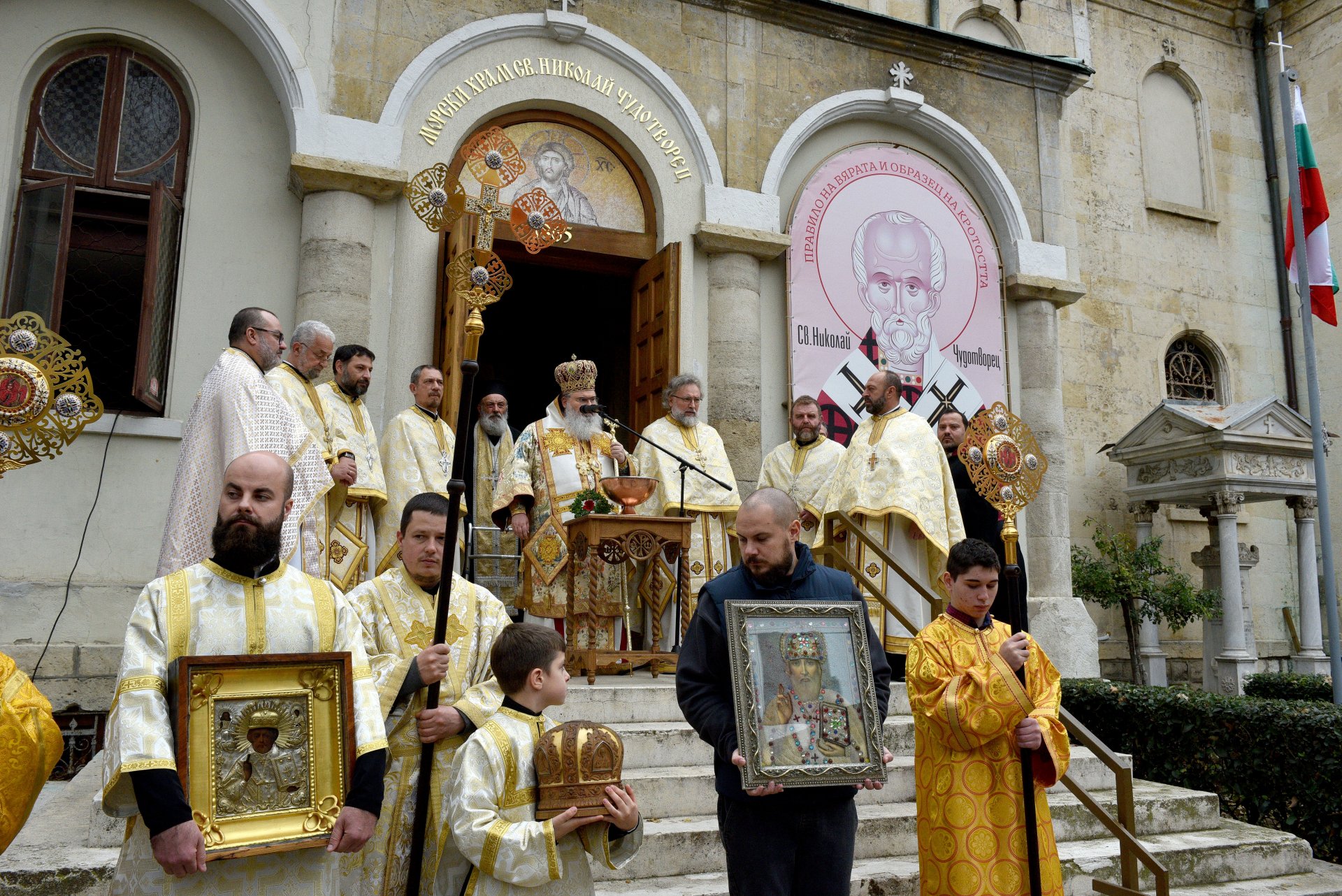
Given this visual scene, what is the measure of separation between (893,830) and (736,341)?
16.7 ft

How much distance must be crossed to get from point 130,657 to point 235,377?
99.2 inches

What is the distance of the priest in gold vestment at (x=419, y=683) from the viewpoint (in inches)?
130

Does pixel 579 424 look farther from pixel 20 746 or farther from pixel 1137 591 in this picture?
pixel 1137 591

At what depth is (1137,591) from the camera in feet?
41.5

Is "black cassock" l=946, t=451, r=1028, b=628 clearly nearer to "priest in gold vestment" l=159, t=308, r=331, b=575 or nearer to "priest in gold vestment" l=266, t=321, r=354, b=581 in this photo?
"priest in gold vestment" l=266, t=321, r=354, b=581

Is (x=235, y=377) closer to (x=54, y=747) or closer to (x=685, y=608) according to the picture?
(x=54, y=747)

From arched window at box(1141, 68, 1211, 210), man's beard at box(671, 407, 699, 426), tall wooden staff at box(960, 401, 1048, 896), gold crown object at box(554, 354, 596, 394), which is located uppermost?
arched window at box(1141, 68, 1211, 210)

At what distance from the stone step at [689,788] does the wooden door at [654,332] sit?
4066 millimetres

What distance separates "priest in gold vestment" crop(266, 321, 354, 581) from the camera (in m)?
5.95

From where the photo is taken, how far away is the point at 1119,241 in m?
14.5

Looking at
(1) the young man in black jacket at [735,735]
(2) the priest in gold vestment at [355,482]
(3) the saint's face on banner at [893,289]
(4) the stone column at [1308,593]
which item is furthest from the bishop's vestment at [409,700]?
(4) the stone column at [1308,593]

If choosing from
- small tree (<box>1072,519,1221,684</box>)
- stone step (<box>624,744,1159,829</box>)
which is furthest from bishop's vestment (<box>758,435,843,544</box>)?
small tree (<box>1072,519,1221,684</box>)

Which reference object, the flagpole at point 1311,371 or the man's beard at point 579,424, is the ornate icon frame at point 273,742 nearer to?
the man's beard at point 579,424

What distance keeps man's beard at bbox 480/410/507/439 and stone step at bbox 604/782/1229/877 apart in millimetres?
4018
